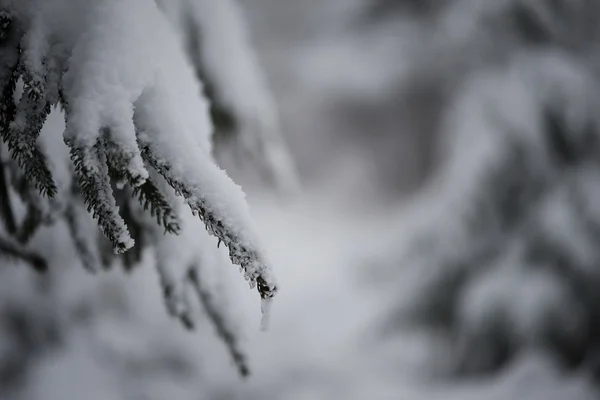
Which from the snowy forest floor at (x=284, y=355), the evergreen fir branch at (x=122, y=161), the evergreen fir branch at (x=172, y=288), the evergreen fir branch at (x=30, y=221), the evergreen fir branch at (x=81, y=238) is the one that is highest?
the evergreen fir branch at (x=122, y=161)

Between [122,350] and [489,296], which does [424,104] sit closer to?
[489,296]

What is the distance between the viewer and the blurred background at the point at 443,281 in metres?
1.39

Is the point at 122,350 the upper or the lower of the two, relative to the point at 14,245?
lower

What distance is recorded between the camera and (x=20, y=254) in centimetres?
96

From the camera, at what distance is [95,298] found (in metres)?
1.39

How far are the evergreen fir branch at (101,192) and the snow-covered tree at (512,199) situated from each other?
1742 millimetres

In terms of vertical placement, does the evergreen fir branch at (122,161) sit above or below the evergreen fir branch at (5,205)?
above

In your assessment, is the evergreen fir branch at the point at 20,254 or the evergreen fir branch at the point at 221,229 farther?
the evergreen fir branch at the point at 20,254

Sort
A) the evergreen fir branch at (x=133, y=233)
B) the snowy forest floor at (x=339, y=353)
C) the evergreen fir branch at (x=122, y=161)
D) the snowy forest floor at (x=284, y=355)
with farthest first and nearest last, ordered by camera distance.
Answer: the snowy forest floor at (x=339, y=353), the snowy forest floor at (x=284, y=355), the evergreen fir branch at (x=133, y=233), the evergreen fir branch at (x=122, y=161)

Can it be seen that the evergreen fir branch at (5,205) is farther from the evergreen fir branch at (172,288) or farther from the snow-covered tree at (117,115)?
the evergreen fir branch at (172,288)

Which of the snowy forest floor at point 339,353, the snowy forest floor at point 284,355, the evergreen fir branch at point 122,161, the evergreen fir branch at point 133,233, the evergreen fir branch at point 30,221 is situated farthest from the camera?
the snowy forest floor at point 339,353

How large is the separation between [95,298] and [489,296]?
1.53 metres

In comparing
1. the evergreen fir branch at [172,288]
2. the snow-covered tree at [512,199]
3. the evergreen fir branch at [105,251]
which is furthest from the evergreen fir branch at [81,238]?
the snow-covered tree at [512,199]

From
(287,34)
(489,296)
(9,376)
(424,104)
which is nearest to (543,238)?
(489,296)
